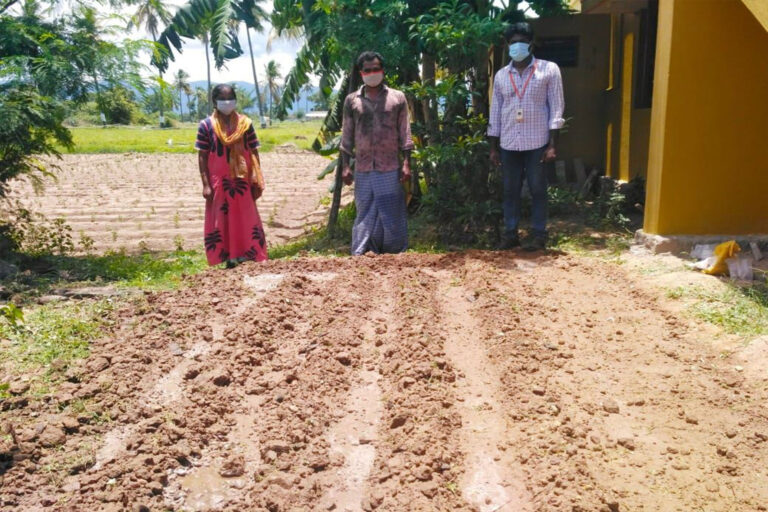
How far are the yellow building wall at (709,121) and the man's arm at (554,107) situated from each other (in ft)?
2.50

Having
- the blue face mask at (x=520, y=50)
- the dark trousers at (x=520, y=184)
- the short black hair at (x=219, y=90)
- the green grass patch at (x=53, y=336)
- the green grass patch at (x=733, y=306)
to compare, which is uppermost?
the blue face mask at (x=520, y=50)

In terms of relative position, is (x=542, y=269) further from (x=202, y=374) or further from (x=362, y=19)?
(x=362, y=19)

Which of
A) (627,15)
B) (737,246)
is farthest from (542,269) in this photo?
(627,15)

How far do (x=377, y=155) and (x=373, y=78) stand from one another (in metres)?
0.66

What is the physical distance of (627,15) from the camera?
27.5ft

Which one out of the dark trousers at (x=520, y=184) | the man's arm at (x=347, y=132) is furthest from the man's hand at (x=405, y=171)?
the dark trousers at (x=520, y=184)

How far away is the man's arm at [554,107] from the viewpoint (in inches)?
220

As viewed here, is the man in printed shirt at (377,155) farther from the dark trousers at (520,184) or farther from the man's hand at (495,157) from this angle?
the dark trousers at (520,184)

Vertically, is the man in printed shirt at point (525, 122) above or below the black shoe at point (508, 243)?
above

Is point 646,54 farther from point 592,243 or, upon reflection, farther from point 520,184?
point 520,184

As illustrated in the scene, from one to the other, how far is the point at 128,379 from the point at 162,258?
4.48 m

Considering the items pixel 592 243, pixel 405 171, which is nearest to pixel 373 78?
pixel 405 171

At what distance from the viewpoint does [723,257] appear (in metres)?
4.93

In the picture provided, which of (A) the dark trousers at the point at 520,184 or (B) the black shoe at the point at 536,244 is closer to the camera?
(A) the dark trousers at the point at 520,184
